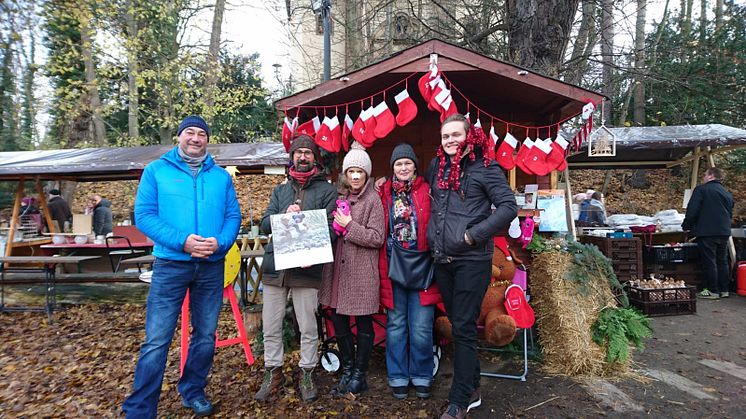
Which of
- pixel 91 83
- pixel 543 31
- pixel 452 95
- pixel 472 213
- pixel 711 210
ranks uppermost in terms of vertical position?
pixel 91 83

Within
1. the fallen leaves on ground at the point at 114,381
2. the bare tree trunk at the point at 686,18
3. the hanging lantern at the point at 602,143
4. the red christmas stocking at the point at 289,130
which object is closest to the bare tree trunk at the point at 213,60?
the fallen leaves on ground at the point at 114,381

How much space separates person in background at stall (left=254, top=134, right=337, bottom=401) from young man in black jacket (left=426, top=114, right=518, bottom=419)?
2.88 ft

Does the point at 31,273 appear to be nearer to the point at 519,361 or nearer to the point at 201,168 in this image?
the point at 201,168

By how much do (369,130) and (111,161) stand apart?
21.9 feet

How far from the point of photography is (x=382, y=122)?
13.5 feet

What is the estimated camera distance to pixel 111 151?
9.20 metres

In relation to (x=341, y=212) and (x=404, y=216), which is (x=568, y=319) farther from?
(x=341, y=212)

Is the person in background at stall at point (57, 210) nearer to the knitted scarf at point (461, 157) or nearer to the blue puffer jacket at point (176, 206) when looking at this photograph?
the blue puffer jacket at point (176, 206)

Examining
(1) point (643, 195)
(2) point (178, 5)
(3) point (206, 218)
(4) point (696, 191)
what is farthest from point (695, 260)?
(2) point (178, 5)

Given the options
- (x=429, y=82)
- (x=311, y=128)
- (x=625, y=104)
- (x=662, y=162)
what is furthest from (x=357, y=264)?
(x=625, y=104)

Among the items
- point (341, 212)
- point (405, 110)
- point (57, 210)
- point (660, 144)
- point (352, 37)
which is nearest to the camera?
point (341, 212)

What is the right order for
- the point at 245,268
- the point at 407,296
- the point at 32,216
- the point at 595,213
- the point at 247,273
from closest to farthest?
the point at 407,296, the point at 245,268, the point at 247,273, the point at 595,213, the point at 32,216

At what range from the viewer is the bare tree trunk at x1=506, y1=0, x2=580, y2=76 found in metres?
6.39

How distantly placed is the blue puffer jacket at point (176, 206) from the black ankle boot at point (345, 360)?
1190mm
